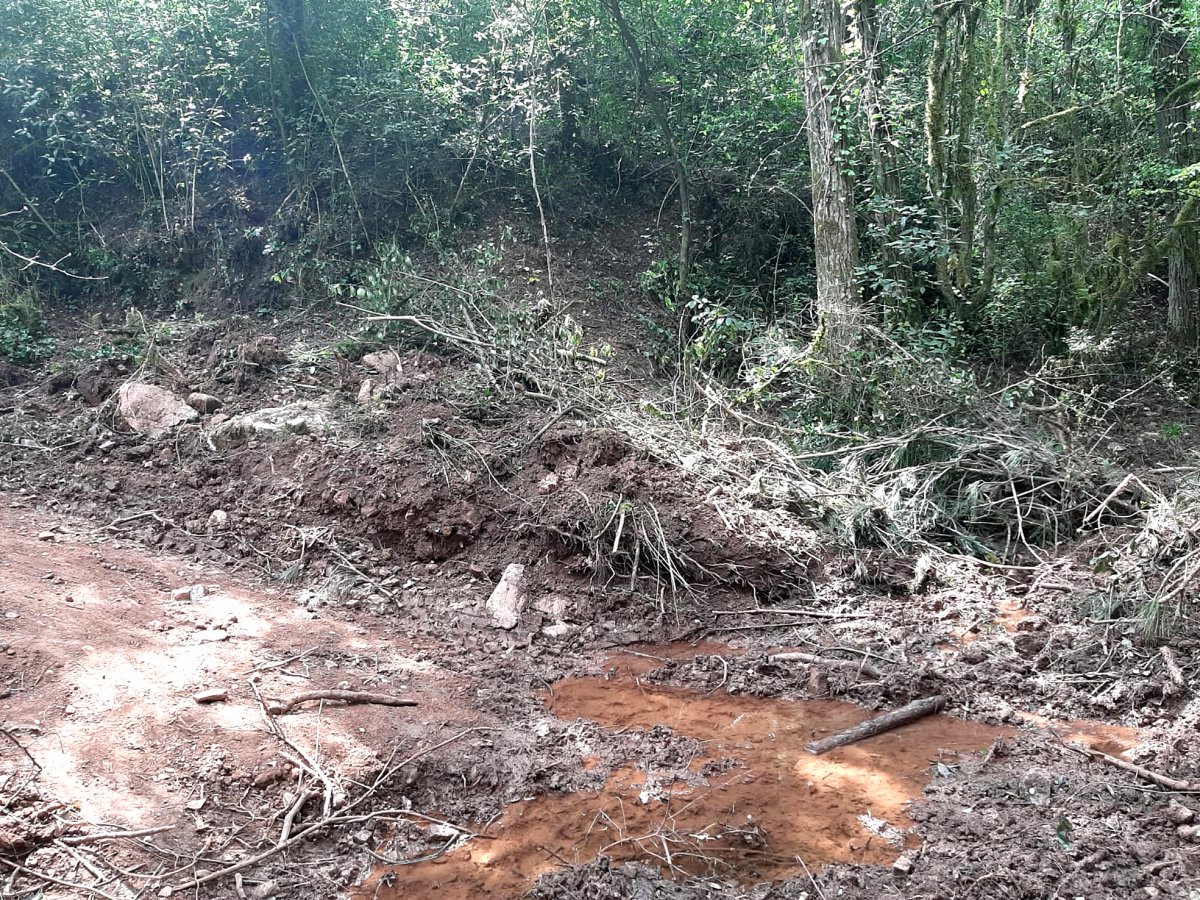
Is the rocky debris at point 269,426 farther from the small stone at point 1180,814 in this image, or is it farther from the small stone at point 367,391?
the small stone at point 1180,814

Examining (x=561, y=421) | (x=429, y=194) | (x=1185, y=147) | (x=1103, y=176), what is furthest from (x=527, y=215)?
(x=1185, y=147)

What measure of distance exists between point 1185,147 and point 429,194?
8909mm

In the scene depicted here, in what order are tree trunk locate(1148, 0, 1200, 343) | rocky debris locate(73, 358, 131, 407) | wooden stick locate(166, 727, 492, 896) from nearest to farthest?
wooden stick locate(166, 727, 492, 896) < rocky debris locate(73, 358, 131, 407) < tree trunk locate(1148, 0, 1200, 343)

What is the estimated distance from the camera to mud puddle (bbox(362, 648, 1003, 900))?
124 inches

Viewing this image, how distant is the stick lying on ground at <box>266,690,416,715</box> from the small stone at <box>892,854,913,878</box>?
234 centimetres

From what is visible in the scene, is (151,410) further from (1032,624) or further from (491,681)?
(1032,624)

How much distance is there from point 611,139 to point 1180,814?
1007 centimetres

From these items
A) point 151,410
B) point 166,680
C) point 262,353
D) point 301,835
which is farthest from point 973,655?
point 151,410

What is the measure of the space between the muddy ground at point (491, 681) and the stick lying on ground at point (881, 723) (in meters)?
0.07

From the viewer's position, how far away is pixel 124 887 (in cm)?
280

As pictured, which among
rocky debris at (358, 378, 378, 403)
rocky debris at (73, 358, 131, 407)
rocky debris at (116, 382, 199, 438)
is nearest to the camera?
rocky debris at (116, 382, 199, 438)

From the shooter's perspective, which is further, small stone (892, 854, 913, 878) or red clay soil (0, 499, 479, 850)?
red clay soil (0, 499, 479, 850)

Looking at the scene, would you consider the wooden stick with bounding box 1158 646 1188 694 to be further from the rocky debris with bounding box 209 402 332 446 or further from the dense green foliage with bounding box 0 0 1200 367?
the rocky debris with bounding box 209 402 332 446

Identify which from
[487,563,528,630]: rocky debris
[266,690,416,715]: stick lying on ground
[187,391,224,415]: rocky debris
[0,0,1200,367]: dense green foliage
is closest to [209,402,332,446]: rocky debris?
→ [187,391,224,415]: rocky debris
